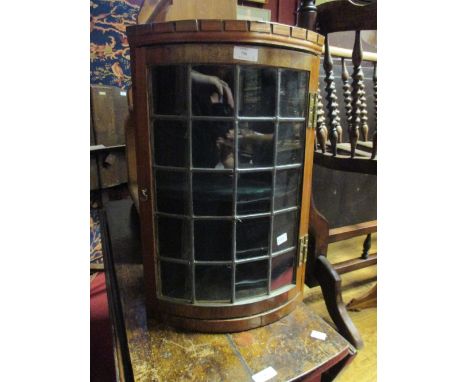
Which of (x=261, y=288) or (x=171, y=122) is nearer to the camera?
(x=171, y=122)

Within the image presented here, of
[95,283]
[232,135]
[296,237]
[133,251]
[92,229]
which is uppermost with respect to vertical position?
[232,135]

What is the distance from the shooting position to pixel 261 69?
676 millimetres

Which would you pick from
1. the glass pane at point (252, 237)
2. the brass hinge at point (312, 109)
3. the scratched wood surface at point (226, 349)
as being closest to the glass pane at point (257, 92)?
the brass hinge at point (312, 109)

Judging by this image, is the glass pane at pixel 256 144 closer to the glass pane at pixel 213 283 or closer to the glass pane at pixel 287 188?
the glass pane at pixel 287 188

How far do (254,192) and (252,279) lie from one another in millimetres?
241

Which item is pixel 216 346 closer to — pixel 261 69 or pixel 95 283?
pixel 261 69

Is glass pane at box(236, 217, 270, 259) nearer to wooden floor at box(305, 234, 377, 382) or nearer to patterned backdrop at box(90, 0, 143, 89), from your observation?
wooden floor at box(305, 234, 377, 382)

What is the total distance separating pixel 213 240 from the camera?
2.52ft

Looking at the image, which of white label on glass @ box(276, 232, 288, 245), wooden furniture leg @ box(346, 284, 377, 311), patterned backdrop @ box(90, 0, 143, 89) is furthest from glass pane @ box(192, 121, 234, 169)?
patterned backdrop @ box(90, 0, 143, 89)

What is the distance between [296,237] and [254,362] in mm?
336

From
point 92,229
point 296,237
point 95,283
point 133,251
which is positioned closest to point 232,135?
point 296,237

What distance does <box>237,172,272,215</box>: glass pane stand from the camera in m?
0.74

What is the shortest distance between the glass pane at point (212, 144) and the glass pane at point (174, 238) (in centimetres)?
16

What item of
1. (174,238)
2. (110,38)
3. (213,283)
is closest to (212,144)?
(174,238)
